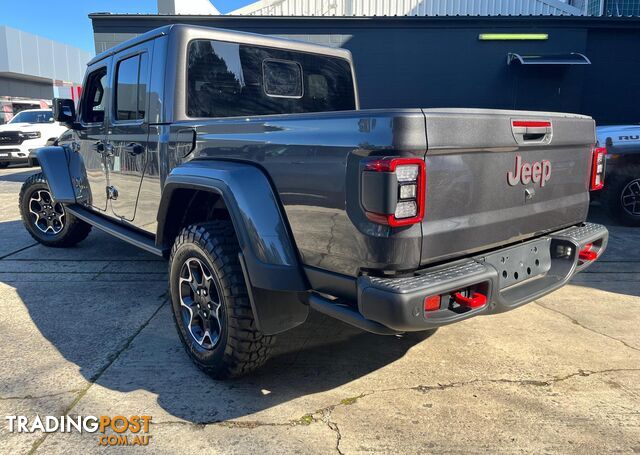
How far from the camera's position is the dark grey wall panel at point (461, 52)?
1193cm

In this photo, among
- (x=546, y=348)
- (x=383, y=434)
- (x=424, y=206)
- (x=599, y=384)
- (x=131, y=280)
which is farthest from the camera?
(x=131, y=280)

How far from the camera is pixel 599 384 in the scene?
9.37ft

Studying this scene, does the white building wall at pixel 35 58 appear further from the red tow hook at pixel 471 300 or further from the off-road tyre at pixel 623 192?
the red tow hook at pixel 471 300

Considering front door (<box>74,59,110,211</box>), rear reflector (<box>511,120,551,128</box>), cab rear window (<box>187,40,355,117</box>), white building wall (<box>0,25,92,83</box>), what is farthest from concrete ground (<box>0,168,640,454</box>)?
white building wall (<box>0,25,92,83</box>)

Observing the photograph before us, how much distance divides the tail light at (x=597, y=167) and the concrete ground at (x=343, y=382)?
1.09 metres

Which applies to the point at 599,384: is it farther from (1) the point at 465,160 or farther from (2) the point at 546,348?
(1) the point at 465,160

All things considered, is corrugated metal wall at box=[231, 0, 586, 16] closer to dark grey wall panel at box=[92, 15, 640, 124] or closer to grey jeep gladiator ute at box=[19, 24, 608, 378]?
dark grey wall panel at box=[92, 15, 640, 124]

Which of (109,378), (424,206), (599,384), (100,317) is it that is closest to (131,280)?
(100,317)

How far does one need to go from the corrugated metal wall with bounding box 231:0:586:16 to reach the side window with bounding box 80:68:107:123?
9248 mm

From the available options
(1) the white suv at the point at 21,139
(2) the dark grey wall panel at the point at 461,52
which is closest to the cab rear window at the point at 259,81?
(2) the dark grey wall panel at the point at 461,52

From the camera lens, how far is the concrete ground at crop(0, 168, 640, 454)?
238 centimetres

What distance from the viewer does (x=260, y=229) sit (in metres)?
2.47

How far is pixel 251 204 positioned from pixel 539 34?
11.9 metres

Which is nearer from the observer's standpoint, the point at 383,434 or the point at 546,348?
the point at 383,434
